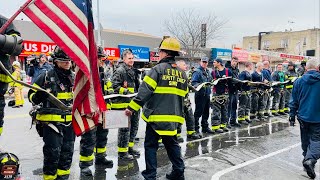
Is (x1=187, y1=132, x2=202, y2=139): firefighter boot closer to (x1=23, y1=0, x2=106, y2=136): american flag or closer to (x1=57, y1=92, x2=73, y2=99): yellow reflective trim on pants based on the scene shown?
(x1=57, y1=92, x2=73, y2=99): yellow reflective trim on pants

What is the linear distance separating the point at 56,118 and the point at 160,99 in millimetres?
1525

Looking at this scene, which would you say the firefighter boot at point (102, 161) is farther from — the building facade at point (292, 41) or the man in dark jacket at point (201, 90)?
the building facade at point (292, 41)

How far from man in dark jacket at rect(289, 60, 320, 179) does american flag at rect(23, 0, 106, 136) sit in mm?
3824

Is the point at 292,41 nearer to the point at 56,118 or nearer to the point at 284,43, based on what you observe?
the point at 284,43

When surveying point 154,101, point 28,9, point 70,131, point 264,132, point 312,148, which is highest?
point 28,9

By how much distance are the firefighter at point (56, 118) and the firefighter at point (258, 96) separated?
7.74m

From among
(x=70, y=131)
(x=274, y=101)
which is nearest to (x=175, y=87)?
(x=70, y=131)

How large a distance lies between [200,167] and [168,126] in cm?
143

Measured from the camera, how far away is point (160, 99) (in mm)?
4918

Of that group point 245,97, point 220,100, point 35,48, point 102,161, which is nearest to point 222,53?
point 35,48

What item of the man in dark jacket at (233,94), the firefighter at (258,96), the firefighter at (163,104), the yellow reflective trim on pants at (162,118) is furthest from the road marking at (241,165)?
the firefighter at (258,96)

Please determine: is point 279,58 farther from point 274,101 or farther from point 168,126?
point 168,126

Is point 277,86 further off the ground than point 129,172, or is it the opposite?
point 277,86

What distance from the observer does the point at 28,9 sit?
315 cm
